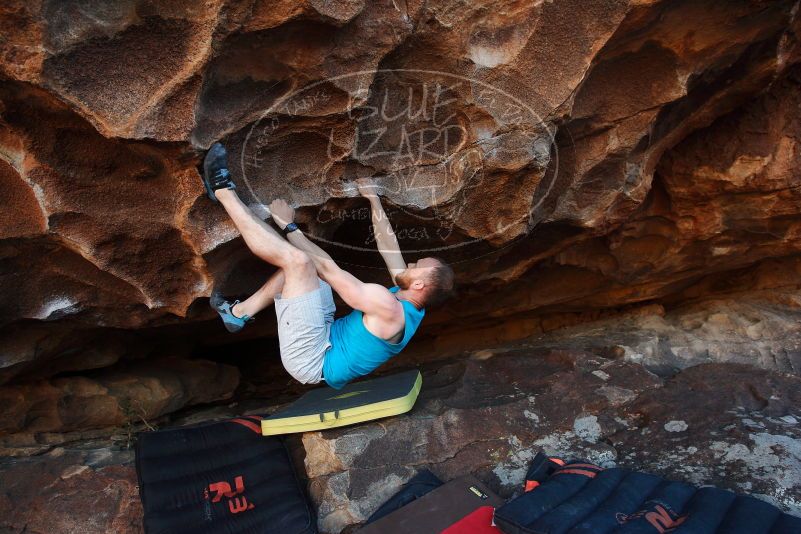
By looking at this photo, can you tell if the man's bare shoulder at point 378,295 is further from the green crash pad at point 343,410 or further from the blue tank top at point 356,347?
the green crash pad at point 343,410

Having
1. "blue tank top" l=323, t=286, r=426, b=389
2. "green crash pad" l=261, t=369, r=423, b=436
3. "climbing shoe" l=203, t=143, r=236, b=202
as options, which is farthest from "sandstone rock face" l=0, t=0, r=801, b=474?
"green crash pad" l=261, t=369, r=423, b=436

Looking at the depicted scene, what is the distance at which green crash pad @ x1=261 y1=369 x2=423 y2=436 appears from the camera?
275 centimetres

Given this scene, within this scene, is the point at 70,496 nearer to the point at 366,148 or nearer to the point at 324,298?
the point at 324,298

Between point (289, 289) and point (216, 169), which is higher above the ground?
point (216, 169)

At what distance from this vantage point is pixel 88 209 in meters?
2.23

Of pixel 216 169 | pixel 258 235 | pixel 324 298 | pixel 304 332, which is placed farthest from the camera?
pixel 324 298

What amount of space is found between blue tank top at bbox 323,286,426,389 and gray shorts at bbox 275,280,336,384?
0.05 meters

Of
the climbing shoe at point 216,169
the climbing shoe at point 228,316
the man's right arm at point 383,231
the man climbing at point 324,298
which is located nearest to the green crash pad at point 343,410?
the man climbing at point 324,298

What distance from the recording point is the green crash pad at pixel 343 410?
2.75 m

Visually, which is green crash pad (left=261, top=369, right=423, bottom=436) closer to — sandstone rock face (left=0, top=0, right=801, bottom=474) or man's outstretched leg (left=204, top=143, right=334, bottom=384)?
man's outstretched leg (left=204, top=143, right=334, bottom=384)

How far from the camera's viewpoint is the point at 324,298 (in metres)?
2.73

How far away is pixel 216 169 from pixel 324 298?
0.84 metres

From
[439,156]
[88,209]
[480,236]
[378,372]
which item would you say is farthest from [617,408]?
[88,209]

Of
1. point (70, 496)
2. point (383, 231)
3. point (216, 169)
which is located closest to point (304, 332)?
point (383, 231)
